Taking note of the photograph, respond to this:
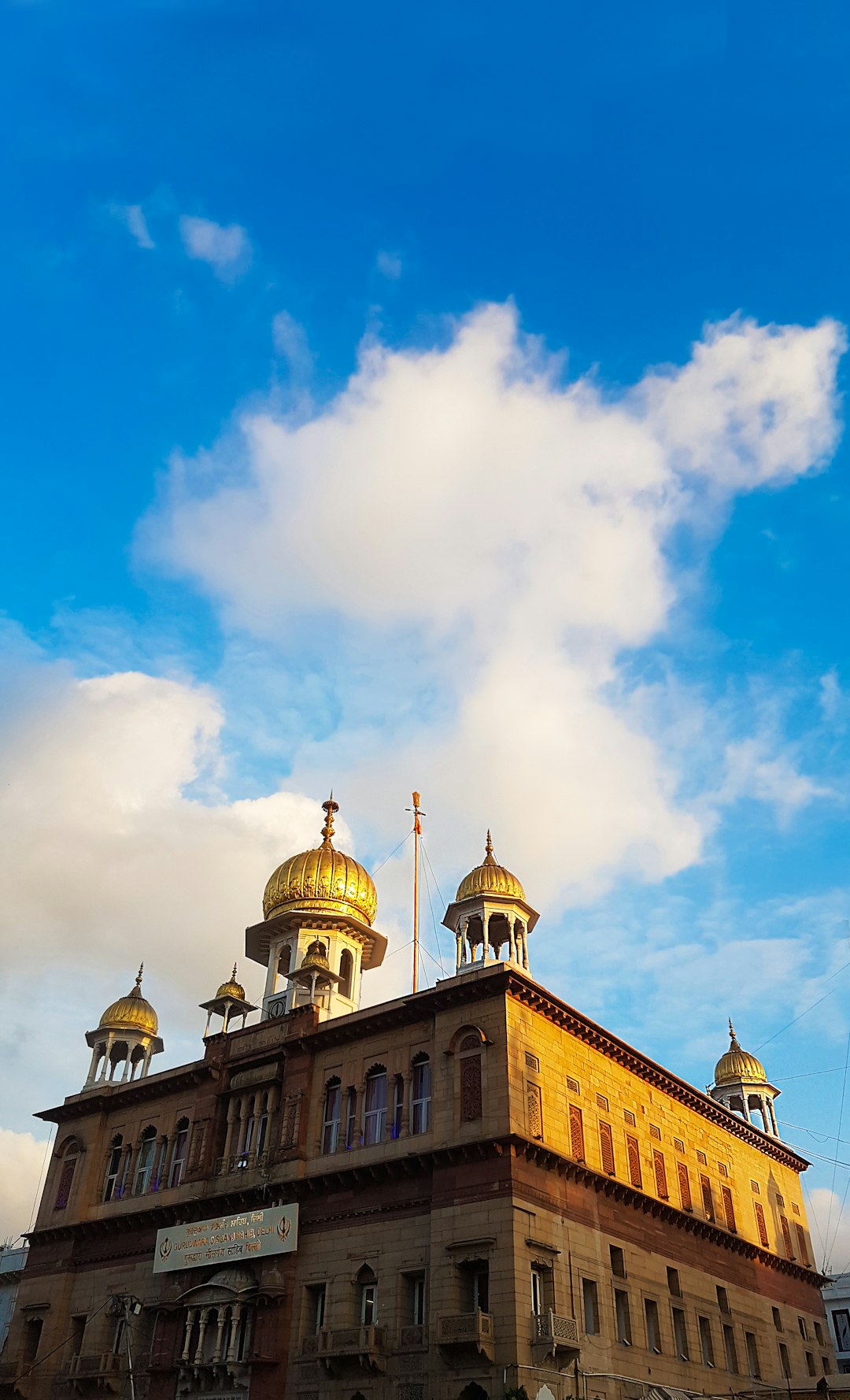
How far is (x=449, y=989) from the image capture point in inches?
1531

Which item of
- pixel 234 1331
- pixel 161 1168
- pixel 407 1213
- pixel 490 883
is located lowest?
pixel 234 1331

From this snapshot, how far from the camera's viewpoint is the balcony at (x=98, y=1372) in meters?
41.8

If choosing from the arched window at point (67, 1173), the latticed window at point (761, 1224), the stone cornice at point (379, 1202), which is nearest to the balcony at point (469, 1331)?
the stone cornice at point (379, 1202)

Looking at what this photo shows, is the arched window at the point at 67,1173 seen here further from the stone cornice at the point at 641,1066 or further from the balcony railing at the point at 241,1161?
the stone cornice at the point at 641,1066

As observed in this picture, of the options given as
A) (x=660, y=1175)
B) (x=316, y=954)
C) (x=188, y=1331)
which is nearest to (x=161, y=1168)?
(x=188, y=1331)

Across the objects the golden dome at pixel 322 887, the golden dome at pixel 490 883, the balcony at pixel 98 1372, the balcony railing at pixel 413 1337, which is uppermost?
the golden dome at pixel 322 887

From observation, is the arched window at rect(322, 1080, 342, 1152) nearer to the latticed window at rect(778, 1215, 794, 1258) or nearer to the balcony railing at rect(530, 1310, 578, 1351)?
the balcony railing at rect(530, 1310, 578, 1351)

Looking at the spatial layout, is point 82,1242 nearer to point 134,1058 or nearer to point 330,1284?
point 134,1058

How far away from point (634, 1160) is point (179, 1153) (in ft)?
59.2

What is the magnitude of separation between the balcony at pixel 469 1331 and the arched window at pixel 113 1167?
20614 millimetres

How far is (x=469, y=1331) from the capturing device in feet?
105

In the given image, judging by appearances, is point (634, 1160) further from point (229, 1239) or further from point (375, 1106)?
point (229, 1239)

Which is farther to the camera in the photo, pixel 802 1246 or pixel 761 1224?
pixel 802 1246

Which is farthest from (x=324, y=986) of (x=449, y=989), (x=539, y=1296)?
(x=539, y=1296)
